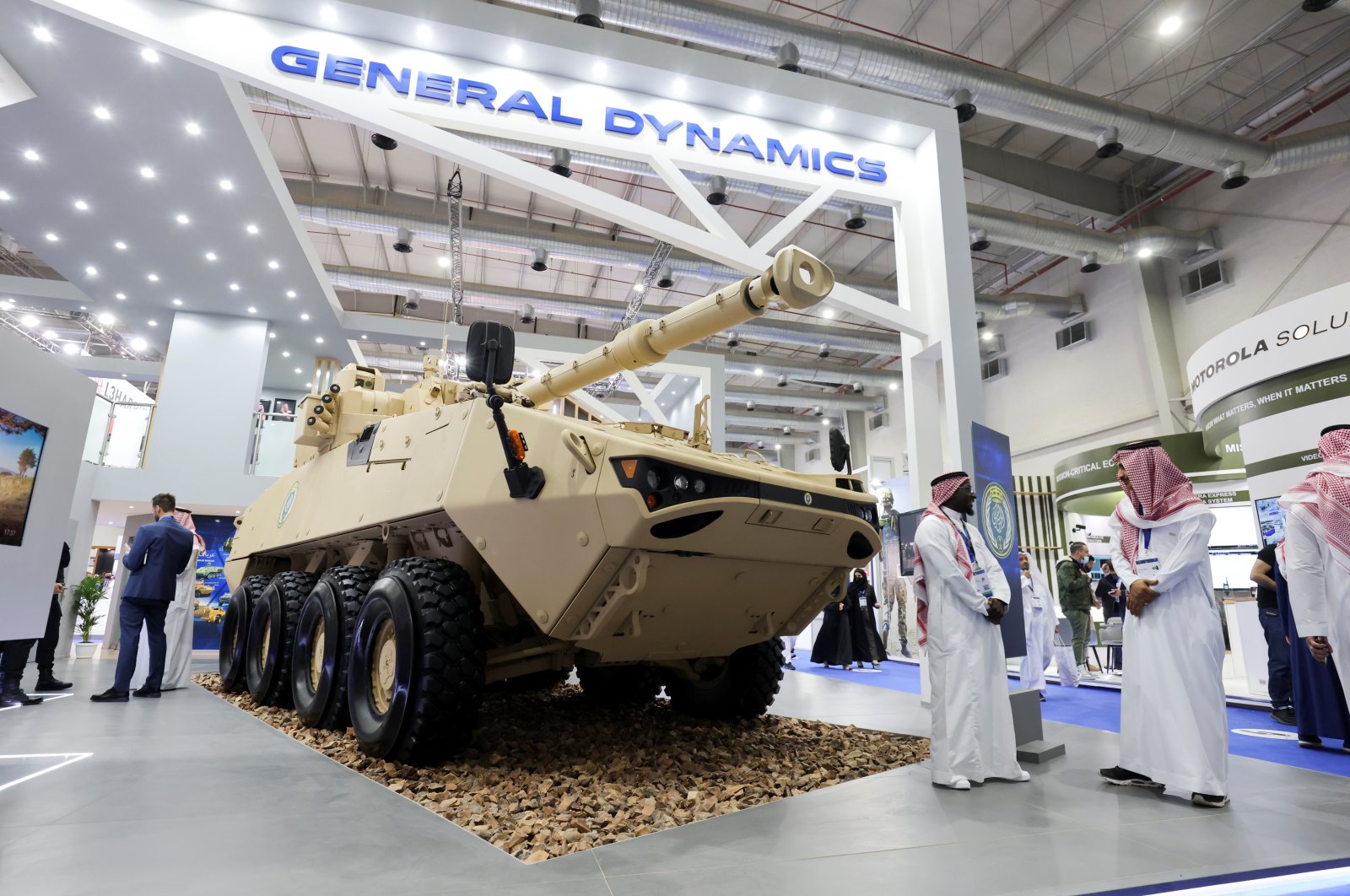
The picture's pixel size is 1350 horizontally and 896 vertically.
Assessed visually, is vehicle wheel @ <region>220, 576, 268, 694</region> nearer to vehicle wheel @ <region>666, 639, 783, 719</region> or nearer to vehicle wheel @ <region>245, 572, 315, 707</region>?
vehicle wheel @ <region>245, 572, 315, 707</region>

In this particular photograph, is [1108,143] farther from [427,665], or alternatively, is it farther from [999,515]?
[427,665]

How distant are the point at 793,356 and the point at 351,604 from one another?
62.7 ft

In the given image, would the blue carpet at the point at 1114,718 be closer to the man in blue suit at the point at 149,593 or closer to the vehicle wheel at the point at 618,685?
the vehicle wheel at the point at 618,685

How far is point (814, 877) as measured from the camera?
101 inches

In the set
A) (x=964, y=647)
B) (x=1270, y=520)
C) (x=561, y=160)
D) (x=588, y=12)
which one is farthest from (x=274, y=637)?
(x=1270, y=520)

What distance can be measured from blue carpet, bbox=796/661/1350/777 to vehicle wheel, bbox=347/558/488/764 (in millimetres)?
4837

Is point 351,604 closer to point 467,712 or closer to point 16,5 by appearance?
point 467,712

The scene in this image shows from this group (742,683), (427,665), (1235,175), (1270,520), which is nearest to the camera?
(427,665)

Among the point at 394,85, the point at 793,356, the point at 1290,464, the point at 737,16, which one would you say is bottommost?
the point at 1290,464

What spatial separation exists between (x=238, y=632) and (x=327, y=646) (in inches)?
130

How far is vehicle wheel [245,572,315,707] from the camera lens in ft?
20.6

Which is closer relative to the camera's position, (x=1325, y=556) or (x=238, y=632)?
(x=1325, y=556)

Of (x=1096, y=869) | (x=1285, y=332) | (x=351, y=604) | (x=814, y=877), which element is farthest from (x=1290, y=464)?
(x=351, y=604)

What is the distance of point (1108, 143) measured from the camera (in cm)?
1024
